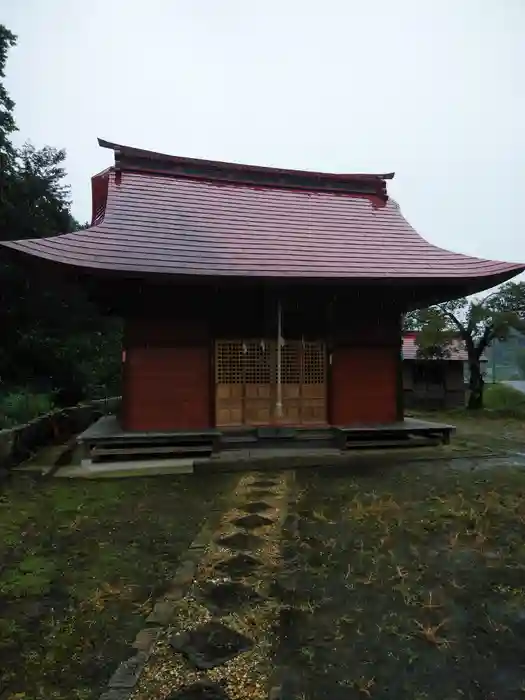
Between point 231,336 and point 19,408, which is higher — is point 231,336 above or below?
above

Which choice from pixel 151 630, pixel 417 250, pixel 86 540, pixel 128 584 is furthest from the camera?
pixel 417 250

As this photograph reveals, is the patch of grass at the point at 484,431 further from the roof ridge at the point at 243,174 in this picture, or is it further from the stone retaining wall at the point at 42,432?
the stone retaining wall at the point at 42,432

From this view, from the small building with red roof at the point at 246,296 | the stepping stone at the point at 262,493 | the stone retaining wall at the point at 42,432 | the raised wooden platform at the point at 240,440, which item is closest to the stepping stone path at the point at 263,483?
the stepping stone at the point at 262,493

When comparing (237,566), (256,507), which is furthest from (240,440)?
(237,566)

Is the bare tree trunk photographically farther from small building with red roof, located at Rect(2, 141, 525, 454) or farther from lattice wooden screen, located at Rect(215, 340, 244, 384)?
lattice wooden screen, located at Rect(215, 340, 244, 384)

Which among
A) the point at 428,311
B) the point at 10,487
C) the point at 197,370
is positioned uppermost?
the point at 428,311

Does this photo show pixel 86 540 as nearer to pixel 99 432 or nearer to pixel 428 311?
pixel 99 432

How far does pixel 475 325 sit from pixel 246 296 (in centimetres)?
1262

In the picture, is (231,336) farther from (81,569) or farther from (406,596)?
(406,596)

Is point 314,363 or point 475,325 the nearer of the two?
point 314,363

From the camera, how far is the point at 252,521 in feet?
15.9

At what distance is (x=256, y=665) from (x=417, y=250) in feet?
28.1

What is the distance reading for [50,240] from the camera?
307 inches

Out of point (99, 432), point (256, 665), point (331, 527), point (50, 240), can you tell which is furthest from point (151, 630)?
point (50, 240)
